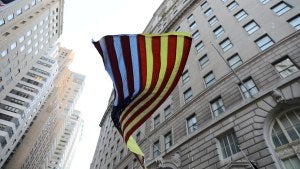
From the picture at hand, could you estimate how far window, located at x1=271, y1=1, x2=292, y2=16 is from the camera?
67.2 feet

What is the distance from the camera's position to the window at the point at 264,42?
63.7ft

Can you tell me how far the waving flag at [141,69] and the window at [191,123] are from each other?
9.18 metres

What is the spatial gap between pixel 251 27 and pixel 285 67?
6.61 metres

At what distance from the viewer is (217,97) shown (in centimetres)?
1988

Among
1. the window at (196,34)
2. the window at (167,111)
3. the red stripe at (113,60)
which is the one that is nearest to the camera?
the red stripe at (113,60)

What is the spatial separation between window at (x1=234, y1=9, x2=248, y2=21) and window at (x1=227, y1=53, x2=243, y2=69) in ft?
17.0

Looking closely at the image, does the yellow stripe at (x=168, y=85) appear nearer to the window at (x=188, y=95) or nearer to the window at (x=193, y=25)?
the window at (x=188, y=95)

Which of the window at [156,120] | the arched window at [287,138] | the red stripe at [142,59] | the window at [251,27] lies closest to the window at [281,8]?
the window at [251,27]

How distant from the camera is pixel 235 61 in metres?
21.1

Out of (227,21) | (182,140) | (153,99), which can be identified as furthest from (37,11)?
(153,99)

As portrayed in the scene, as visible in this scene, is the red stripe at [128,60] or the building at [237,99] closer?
the red stripe at [128,60]

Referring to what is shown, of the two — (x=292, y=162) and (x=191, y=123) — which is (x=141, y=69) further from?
(x=191, y=123)

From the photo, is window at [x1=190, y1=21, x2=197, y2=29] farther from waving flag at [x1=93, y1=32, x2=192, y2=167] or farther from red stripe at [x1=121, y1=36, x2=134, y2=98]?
red stripe at [x1=121, y1=36, x2=134, y2=98]

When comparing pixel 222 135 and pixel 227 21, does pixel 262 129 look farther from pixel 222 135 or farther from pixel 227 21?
pixel 227 21
